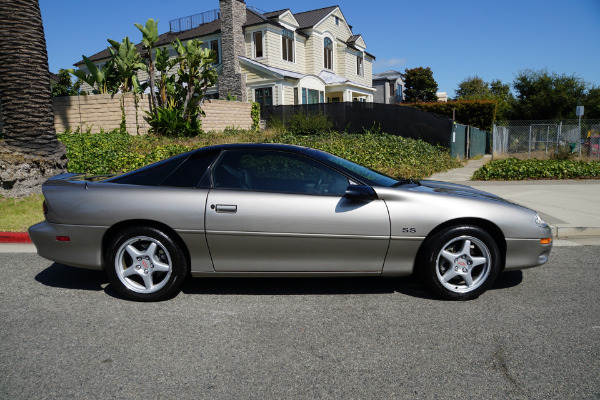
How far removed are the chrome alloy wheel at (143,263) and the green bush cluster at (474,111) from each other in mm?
23786

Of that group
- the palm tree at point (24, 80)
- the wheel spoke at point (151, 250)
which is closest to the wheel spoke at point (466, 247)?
the wheel spoke at point (151, 250)

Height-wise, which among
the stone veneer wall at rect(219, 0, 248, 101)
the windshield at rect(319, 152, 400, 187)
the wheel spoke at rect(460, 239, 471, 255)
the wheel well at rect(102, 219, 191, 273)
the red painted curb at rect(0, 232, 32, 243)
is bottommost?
the red painted curb at rect(0, 232, 32, 243)

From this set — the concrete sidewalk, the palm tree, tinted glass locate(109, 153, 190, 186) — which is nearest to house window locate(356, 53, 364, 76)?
the concrete sidewalk

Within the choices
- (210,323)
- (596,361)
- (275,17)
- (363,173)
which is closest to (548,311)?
(596,361)

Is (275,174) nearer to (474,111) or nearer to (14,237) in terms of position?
(14,237)

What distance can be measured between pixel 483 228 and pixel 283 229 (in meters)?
1.80

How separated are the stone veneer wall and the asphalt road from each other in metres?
22.4

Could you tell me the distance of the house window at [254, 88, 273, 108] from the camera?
25562mm

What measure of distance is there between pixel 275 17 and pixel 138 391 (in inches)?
1058

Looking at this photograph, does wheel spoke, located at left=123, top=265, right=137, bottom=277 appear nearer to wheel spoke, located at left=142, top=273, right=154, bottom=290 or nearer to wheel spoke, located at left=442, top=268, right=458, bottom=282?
wheel spoke, located at left=142, top=273, right=154, bottom=290

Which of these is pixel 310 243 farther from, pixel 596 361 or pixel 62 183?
pixel 62 183

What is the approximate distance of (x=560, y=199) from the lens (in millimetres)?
8500

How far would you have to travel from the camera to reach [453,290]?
12.7 feet

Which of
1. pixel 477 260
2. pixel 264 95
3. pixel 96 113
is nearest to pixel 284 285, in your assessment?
pixel 477 260
